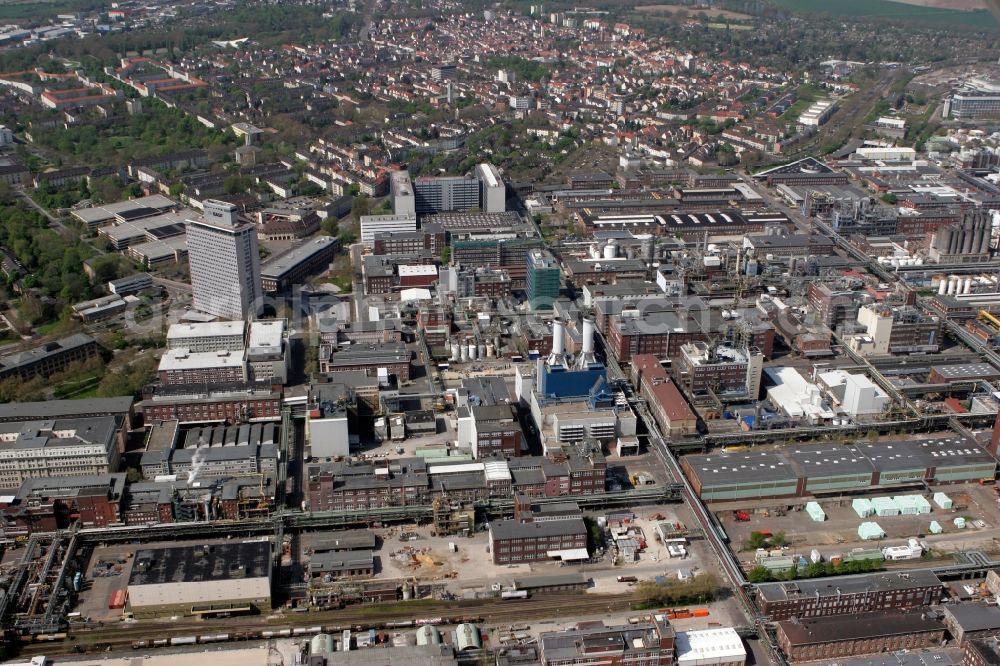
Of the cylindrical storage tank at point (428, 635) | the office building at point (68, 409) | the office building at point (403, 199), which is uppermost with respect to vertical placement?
the office building at point (403, 199)

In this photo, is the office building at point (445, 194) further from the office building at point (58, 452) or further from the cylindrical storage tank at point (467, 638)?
the cylindrical storage tank at point (467, 638)

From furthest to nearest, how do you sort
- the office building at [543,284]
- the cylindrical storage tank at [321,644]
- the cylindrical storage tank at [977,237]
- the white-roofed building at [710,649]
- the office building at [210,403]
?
the cylindrical storage tank at [977,237] < the office building at [543,284] < the office building at [210,403] < the cylindrical storage tank at [321,644] < the white-roofed building at [710,649]

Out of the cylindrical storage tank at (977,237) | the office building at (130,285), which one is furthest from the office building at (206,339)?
the cylindrical storage tank at (977,237)

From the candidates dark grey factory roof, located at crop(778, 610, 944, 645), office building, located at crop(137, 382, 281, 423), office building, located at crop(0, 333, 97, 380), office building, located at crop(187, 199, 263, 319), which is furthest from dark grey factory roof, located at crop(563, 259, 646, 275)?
dark grey factory roof, located at crop(778, 610, 944, 645)

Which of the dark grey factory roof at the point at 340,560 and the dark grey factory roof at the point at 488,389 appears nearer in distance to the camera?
the dark grey factory roof at the point at 340,560

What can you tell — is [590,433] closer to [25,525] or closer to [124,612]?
[124,612]

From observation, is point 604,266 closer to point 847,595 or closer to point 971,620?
point 847,595
